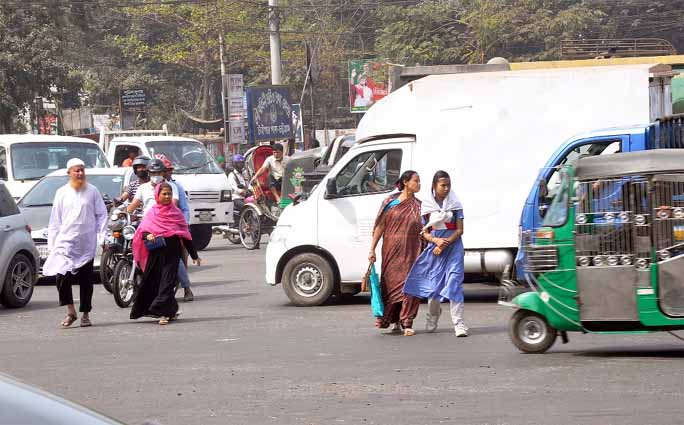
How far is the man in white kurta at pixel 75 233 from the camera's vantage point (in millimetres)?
12352

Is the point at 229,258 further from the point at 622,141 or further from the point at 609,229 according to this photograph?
the point at 609,229

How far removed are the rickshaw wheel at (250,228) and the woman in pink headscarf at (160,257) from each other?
929 cm

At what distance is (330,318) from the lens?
12891mm

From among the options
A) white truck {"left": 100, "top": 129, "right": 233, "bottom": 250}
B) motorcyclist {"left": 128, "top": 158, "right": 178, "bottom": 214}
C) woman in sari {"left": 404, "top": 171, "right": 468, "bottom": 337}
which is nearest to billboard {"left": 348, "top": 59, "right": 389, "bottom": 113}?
white truck {"left": 100, "top": 129, "right": 233, "bottom": 250}

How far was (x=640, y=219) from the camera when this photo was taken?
937 cm

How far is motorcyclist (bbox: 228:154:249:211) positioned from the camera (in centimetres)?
2420

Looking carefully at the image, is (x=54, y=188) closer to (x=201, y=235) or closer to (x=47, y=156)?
(x=47, y=156)

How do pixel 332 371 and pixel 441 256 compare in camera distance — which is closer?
pixel 332 371

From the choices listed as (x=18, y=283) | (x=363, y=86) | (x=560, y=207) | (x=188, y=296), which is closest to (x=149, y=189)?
(x=188, y=296)

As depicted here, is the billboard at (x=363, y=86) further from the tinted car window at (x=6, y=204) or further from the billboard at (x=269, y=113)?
the tinted car window at (x=6, y=204)

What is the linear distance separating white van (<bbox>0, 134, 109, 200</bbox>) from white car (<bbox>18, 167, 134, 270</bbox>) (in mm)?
3008

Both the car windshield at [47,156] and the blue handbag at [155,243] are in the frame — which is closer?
the blue handbag at [155,243]

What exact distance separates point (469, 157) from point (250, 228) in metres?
9.42

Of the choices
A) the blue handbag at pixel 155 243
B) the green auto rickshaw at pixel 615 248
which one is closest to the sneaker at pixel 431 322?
the green auto rickshaw at pixel 615 248
